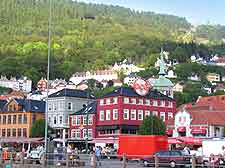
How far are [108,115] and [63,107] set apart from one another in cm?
1276

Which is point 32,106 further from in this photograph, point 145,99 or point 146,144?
point 146,144

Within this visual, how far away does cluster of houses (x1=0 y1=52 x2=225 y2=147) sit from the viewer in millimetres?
88812

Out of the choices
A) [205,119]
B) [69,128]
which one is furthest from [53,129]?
[205,119]

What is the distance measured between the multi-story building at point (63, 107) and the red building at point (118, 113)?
238cm

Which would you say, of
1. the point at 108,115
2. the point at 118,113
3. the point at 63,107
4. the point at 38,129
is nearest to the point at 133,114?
the point at 118,113

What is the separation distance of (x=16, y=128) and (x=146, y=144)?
49.7 metres

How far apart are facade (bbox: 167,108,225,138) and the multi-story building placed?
1955 centimetres

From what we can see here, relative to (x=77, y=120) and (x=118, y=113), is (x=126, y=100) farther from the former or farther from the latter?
(x=77, y=120)

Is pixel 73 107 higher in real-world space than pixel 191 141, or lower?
higher

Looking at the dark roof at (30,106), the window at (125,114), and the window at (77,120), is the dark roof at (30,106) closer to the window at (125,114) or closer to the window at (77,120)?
the window at (77,120)

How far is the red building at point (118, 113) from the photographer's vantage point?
3529 inches

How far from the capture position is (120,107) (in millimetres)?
89250

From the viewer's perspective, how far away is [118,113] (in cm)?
8925

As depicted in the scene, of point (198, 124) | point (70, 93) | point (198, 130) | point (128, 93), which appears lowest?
point (198, 130)
